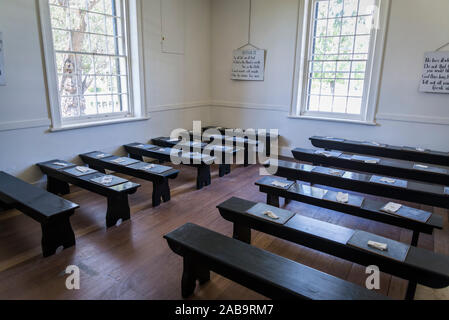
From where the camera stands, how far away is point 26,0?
3316 mm

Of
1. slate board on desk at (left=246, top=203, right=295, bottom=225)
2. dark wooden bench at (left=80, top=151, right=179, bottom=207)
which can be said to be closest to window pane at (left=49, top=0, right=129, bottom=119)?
dark wooden bench at (left=80, top=151, right=179, bottom=207)

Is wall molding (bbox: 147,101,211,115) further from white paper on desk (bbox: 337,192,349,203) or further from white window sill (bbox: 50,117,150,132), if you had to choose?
white paper on desk (bbox: 337,192,349,203)

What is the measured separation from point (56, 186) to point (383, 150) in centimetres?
437

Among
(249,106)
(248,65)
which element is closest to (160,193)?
(249,106)

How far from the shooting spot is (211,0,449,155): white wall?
4.25m

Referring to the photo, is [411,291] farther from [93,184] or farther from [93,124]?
[93,124]

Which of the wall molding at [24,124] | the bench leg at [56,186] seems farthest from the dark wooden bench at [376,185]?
the wall molding at [24,124]

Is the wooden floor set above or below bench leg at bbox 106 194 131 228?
below

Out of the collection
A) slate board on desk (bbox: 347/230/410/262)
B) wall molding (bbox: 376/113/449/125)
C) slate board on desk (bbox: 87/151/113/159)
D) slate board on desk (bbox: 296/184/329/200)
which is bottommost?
slate board on desk (bbox: 347/230/410/262)

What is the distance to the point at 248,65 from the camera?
5.68m

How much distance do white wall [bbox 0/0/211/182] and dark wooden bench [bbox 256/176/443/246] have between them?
2.52 m

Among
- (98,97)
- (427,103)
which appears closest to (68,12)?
(98,97)

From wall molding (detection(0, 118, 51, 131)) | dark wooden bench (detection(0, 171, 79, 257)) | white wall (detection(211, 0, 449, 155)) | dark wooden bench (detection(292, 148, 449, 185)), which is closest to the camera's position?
dark wooden bench (detection(0, 171, 79, 257))
